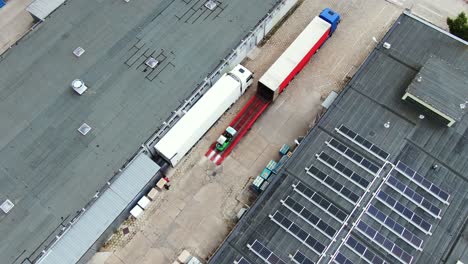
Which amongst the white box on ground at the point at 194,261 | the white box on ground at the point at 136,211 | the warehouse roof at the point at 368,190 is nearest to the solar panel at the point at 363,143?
the warehouse roof at the point at 368,190

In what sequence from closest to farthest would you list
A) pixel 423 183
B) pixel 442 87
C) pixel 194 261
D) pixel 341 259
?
pixel 341 259 → pixel 423 183 → pixel 194 261 → pixel 442 87

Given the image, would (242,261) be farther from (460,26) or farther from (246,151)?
(460,26)

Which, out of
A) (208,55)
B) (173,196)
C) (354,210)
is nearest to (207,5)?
(208,55)

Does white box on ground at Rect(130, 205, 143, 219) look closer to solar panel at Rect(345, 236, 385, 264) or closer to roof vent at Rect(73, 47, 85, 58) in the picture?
roof vent at Rect(73, 47, 85, 58)

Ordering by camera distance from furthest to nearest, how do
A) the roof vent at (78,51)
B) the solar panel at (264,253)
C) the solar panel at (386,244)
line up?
the roof vent at (78,51)
the solar panel at (264,253)
the solar panel at (386,244)

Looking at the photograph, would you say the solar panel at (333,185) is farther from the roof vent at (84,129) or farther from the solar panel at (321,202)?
the roof vent at (84,129)

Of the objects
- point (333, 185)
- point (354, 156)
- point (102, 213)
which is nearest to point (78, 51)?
point (102, 213)

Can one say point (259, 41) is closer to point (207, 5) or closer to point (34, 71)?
point (207, 5)
